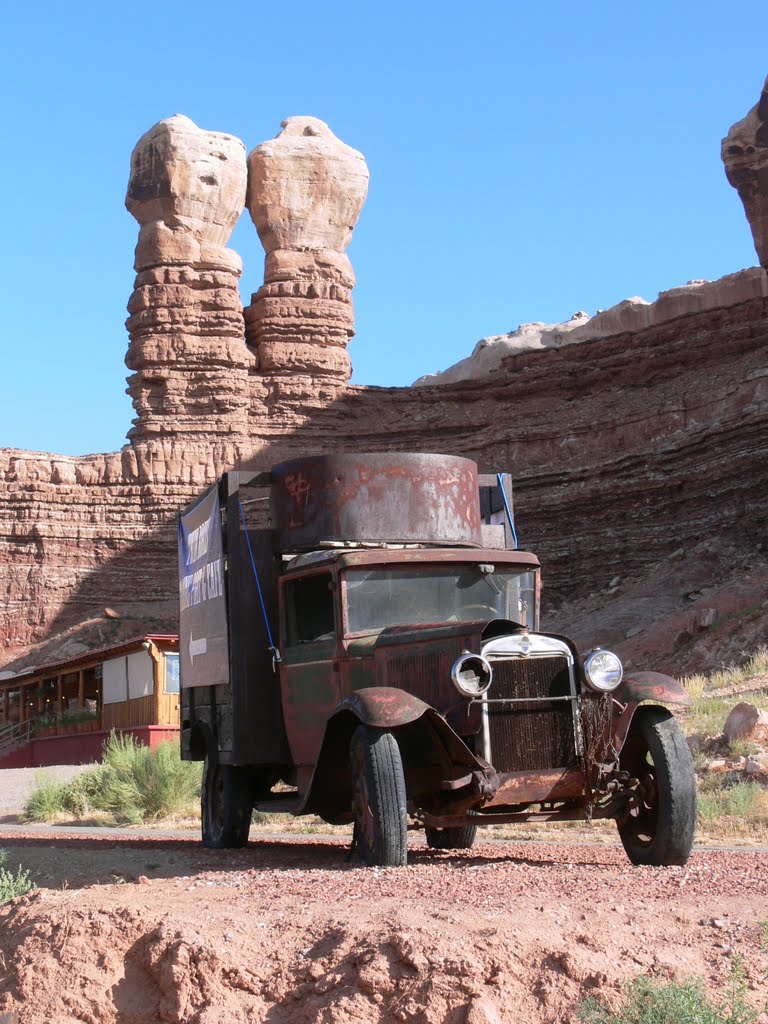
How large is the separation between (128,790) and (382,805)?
11097 millimetres

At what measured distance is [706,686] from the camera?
79.1ft

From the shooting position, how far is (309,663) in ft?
34.9

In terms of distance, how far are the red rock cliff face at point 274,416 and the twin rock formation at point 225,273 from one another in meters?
0.08

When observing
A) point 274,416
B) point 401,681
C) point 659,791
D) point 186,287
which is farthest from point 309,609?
point 186,287

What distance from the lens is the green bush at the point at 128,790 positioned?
18.9 meters

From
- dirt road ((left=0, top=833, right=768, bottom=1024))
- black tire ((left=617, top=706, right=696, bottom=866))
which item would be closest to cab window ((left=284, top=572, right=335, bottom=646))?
black tire ((left=617, top=706, right=696, bottom=866))

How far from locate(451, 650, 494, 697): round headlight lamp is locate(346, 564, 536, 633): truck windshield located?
43.6 inches

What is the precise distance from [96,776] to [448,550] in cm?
1262

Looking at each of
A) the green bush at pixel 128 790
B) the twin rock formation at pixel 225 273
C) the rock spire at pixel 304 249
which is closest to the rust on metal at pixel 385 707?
the green bush at pixel 128 790

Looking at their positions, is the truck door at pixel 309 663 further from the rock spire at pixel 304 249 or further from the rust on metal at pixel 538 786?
the rock spire at pixel 304 249

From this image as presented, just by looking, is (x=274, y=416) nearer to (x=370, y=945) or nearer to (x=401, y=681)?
(x=401, y=681)

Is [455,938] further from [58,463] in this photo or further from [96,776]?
[58,463]

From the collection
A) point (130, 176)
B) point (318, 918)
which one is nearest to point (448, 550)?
point (318, 918)

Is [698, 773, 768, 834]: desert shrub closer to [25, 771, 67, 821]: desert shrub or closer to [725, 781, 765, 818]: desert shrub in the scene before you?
[725, 781, 765, 818]: desert shrub
